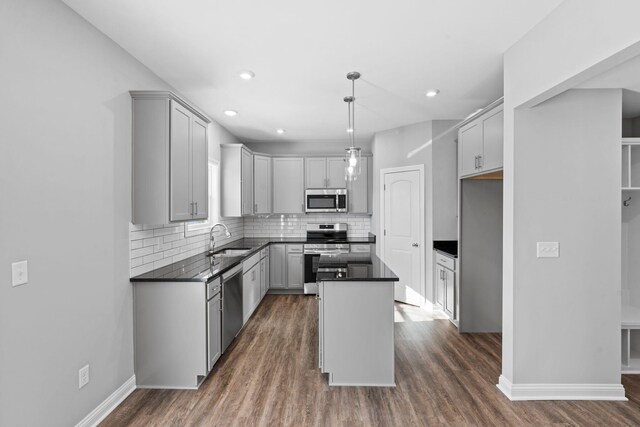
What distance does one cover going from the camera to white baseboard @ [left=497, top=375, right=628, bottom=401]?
2502mm

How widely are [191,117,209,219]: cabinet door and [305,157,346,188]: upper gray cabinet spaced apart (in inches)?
103

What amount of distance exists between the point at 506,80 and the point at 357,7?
1455 millimetres

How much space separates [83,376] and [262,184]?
3932 millimetres

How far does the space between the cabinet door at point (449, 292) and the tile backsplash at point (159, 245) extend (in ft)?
10.5

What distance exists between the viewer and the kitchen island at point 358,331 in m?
2.66

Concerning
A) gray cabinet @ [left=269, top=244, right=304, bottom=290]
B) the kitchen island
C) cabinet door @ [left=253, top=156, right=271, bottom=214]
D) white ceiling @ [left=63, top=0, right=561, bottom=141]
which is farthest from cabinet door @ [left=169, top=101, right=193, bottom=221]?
gray cabinet @ [left=269, top=244, right=304, bottom=290]

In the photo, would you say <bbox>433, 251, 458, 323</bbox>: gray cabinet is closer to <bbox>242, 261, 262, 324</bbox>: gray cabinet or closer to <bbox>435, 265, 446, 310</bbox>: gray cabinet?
<bbox>435, 265, 446, 310</bbox>: gray cabinet

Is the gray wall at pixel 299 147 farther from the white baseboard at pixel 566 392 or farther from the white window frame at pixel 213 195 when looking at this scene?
the white baseboard at pixel 566 392

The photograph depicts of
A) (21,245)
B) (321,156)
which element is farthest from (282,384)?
(321,156)

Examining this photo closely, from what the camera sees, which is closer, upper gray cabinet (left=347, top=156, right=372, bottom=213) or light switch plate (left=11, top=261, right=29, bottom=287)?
light switch plate (left=11, top=261, right=29, bottom=287)

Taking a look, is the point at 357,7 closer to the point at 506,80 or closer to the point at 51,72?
the point at 506,80

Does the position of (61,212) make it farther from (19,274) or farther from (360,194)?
(360,194)

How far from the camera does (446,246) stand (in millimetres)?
4625

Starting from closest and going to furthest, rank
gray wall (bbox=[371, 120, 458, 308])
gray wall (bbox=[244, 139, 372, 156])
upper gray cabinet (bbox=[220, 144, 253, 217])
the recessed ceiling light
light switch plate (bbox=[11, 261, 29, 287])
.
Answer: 1. light switch plate (bbox=[11, 261, 29, 287])
2. the recessed ceiling light
3. gray wall (bbox=[371, 120, 458, 308])
4. upper gray cabinet (bbox=[220, 144, 253, 217])
5. gray wall (bbox=[244, 139, 372, 156])
